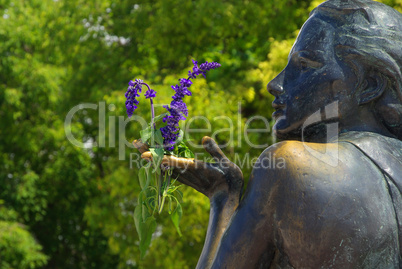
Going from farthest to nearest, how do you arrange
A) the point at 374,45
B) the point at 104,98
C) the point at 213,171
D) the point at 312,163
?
1. the point at 104,98
2. the point at 213,171
3. the point at 374,45
4. the point at 312,163

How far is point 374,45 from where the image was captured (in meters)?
2.65

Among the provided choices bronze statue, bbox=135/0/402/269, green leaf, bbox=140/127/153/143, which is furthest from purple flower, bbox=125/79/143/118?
bronze statue, bbox=135/0/402/269

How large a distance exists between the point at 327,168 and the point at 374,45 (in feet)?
1.95

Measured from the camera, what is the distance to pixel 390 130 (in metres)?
2.80

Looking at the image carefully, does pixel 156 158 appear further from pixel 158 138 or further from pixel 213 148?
pixel 213 148

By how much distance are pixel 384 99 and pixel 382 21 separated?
0.32m

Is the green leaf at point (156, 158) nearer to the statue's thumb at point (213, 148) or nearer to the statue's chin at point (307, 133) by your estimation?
the statue's thumb at point (213, 148)

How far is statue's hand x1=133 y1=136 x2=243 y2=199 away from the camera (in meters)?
2.76

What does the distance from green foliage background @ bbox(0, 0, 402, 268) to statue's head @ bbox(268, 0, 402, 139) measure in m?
8.94

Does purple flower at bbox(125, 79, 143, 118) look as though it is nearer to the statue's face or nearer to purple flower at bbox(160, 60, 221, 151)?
purple flower at bbox(160, 60, 221, 151)

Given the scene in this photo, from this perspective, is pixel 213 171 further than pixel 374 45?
Yes

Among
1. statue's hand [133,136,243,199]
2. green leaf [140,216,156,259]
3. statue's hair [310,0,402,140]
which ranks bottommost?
green leaf [140,216,156,259]

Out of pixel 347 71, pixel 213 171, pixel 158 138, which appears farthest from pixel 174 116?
pixel 347 71
